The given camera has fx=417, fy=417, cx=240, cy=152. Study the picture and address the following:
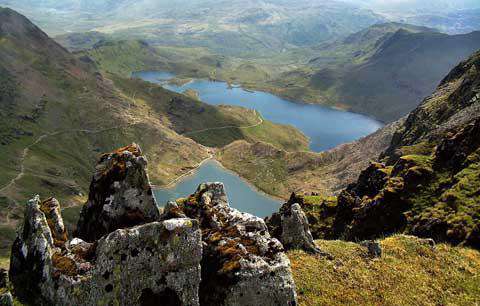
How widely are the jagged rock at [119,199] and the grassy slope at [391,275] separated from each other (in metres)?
10.5

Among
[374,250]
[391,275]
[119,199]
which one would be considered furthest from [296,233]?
[119,199]

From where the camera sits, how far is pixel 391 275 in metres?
28.7

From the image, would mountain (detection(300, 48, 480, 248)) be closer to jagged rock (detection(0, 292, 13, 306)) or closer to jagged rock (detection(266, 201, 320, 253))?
jagged rock (detection(266, 201, 320, 253))

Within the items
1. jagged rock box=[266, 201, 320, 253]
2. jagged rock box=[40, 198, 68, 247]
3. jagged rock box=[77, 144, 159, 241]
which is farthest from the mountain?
jagged rock box=[40, 198, 68, 247]

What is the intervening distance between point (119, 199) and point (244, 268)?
8834 millimetres

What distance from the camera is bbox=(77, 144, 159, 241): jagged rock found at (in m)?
24.1

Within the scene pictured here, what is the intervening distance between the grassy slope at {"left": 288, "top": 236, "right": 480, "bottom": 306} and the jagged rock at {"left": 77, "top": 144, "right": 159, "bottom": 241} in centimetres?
1046

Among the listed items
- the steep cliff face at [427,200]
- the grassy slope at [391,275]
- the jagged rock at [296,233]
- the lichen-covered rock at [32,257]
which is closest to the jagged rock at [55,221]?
the lichen-covered rock at [32,257]

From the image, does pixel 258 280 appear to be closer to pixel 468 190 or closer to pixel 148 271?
pixel 148 271

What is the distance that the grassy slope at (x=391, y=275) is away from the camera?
83.2 ft

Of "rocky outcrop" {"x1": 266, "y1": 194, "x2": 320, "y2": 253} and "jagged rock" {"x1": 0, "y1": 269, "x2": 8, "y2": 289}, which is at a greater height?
"jagged rock" {"x1": 0, "y1": 269, "x2": 8, "y2": 289}

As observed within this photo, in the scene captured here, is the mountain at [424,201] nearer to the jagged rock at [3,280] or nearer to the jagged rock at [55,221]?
the jagged rock at [55,221]

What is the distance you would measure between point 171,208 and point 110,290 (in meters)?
5.84

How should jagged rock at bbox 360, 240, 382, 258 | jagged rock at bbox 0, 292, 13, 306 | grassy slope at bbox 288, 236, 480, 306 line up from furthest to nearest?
jagged rock at bbox 360, 240, 382, 258 → grassy slope at bbox 288, 236, 480, 306 → jagged rock at bbox 0, 292, 13, 306
